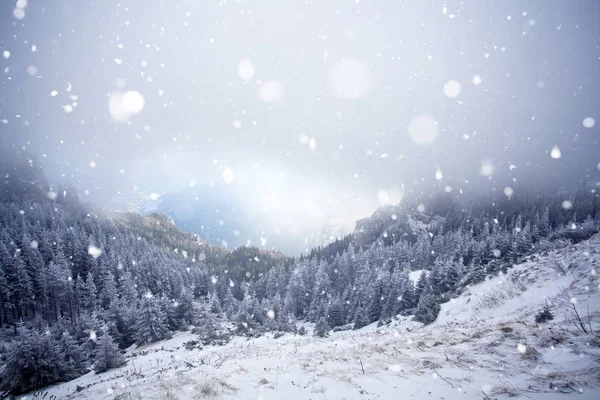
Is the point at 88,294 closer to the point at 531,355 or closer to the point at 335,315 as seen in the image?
the point at 335,315

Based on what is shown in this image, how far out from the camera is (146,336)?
3022cm

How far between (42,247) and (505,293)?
80.2 metres

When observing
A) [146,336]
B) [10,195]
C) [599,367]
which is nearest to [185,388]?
[599,367]

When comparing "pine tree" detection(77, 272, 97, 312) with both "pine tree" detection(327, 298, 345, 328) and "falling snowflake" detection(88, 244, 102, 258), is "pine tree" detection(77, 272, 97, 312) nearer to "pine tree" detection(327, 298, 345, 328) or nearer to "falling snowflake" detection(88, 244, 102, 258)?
"falling snowflake" detection(88, 244, 102, 258)

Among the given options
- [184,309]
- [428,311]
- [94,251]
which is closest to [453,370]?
Answer: [428,311]

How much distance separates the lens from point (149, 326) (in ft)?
99.8

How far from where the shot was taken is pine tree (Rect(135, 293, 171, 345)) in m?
30.0

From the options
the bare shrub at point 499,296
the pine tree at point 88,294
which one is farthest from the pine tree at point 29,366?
the pine tree at point 88,294

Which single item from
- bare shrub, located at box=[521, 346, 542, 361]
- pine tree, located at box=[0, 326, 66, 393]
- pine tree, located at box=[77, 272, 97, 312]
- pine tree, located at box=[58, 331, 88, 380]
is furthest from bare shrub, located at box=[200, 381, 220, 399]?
pine tree, located at box=[77, 272, 97, 312]

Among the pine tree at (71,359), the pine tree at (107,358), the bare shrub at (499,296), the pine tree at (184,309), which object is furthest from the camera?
the pine tree at (184,309)

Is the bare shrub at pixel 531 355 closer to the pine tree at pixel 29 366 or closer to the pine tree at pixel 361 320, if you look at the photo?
the pine tree at pixel 29 366

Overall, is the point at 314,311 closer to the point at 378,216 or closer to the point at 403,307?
the point at 403,307

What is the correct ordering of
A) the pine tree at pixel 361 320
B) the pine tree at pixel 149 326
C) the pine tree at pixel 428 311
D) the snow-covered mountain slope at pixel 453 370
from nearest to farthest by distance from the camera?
the snow-covered mountain slope at pixel 453 370
the pine tree at pixel 428 311
the pine tree at pixel 149 326
the pine tree at pixel 361 320

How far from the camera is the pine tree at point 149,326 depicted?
30.0 m
